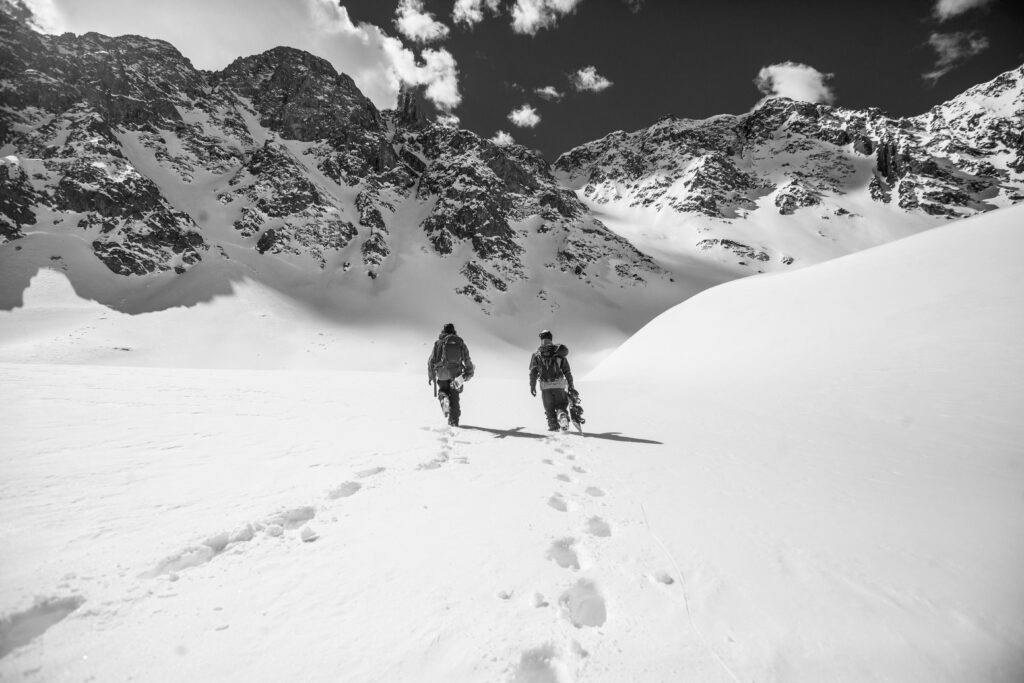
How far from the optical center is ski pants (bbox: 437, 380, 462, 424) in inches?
316

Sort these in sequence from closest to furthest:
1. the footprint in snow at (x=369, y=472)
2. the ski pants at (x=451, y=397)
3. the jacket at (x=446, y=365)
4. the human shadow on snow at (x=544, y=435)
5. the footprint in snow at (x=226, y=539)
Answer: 1. the footprint in snow at (x=226, y=539)
2. the footprint in snow at (x=369, y=472)
3. the human shadow on snow at (x=544, y=435)
4. the ski pants at (x=451, y=397)
5. the jacket at (x=446, y=365)

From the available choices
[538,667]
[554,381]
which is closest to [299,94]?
[554,381]

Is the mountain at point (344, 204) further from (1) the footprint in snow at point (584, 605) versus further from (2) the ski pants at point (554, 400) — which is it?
(1) the footprint in snow at point (584, 605)

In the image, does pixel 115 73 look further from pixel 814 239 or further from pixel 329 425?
pixel 814 239

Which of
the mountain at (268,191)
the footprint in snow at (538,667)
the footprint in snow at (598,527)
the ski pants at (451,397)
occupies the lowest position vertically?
the footprint in snow at (538,667)

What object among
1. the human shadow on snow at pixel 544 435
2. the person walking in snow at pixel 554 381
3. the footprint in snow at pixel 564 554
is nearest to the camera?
the footprint in snow at pixel 564 554

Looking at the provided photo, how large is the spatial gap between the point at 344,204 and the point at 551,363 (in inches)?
4118

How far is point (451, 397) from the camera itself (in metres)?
8.25

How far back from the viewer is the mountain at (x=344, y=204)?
67.1 metres

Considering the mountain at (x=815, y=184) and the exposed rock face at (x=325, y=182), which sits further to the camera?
the mountain at (x=815, y=184)

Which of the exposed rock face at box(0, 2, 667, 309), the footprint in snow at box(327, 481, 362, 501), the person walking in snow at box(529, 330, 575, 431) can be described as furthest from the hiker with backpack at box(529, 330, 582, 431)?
the exposed rock face at box(0, 2, 667, 309)

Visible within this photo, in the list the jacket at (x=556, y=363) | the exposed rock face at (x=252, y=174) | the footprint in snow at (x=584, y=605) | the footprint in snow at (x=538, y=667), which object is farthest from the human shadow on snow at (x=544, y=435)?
the exposed rock face at (x=252, y=174)

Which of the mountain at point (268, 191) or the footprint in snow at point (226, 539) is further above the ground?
the mountain at point (268, 191)

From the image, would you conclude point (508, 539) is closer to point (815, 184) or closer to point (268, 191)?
point (268, 191)
